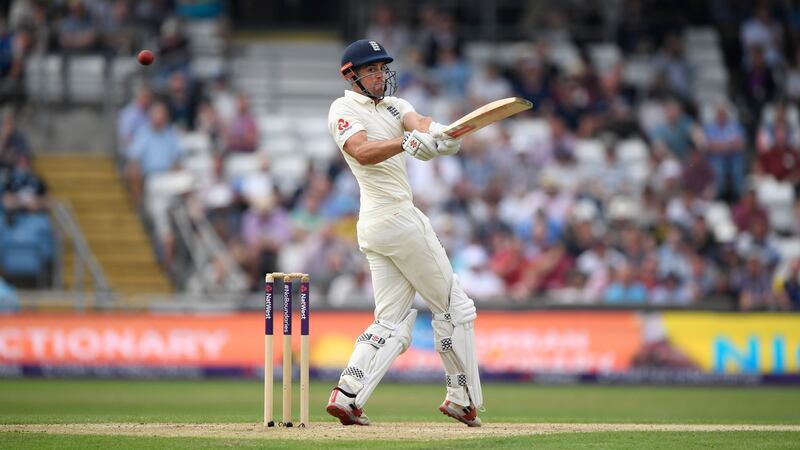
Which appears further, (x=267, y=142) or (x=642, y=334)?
(x=267, y=142)

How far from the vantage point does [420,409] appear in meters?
13.9

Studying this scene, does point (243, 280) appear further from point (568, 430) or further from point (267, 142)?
point (568, 430)

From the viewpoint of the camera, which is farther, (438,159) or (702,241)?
(438,159)

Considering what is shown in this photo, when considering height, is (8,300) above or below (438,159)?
below

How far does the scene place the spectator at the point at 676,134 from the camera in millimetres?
21484

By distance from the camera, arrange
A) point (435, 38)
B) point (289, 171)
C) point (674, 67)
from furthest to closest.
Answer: point (674, 67)
point (435, 38)
point (289, 171)

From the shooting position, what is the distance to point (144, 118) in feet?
67.9

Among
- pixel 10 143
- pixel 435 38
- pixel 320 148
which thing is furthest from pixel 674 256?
pixel 10 143

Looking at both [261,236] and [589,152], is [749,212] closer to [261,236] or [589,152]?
[589,152]

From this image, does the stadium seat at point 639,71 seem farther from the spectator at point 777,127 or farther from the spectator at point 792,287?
the spectator at point 792,287

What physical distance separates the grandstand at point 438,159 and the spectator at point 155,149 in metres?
0.04

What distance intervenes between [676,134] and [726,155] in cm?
85

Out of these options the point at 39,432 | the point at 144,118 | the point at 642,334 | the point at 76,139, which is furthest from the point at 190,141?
the point at 39,432

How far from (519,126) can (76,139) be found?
6.88 metres
